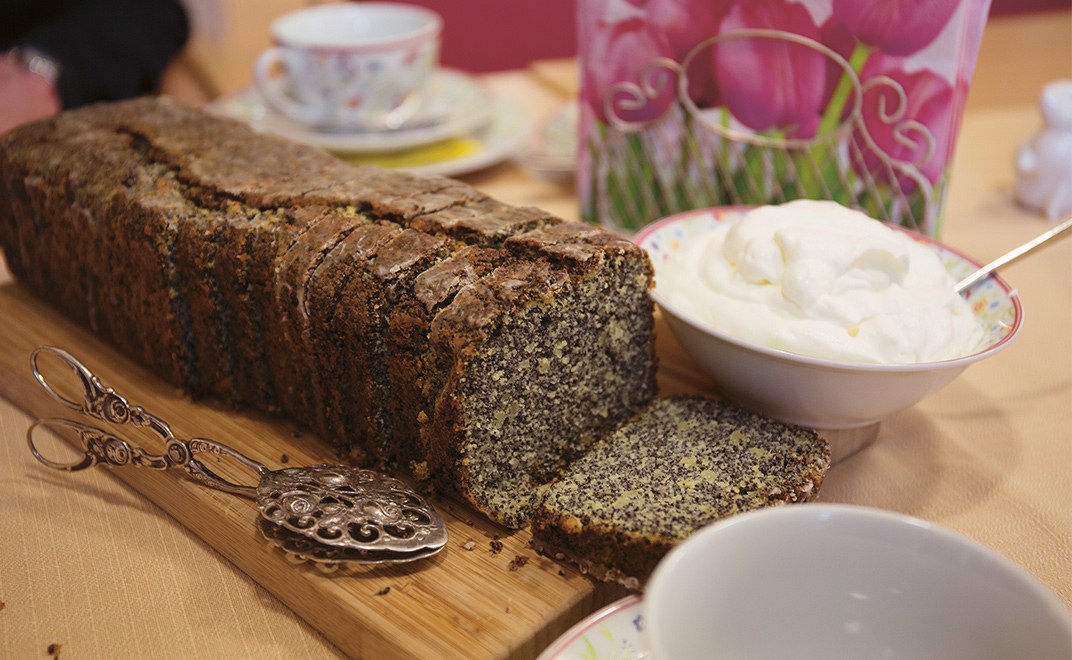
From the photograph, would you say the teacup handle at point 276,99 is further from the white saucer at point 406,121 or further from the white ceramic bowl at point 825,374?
the white ceramic bowl at point 825,374

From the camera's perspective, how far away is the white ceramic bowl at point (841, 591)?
0.89 m

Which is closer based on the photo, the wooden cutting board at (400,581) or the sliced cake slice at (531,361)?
the wooden cutting board at (400,581)

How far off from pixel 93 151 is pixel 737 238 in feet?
3.89

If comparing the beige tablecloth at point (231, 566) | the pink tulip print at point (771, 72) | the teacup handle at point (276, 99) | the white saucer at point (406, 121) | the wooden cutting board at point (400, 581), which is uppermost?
the pink tulip print at point (771, 72)

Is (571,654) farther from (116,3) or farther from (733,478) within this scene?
(116,3)

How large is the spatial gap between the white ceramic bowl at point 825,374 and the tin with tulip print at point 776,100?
1.17 feet

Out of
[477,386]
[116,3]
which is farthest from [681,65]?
[116,3]

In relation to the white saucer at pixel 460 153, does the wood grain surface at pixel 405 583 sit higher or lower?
lower

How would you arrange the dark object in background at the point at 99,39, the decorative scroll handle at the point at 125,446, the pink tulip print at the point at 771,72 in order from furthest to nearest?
the dark object in background at the point at 99,39, the pink tulip print at the point at 771,72, the decorative scroll handle at the point at 125,446

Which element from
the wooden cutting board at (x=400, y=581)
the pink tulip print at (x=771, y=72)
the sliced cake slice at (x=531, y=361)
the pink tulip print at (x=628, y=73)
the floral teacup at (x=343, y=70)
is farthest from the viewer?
the floral teacup at (x=343, y=70)

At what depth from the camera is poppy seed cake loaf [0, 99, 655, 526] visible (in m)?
1.28

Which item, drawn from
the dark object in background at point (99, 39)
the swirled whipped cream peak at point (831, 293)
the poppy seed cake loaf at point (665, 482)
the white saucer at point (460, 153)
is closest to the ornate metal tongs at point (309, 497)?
the poppy seed cake loaf at point (665, 482)

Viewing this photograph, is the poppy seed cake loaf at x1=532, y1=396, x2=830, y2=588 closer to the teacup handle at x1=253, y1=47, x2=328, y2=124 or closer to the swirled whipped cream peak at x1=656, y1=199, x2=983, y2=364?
the swirled whipped cream peak at x1=656, y1=199, x2=983, y2=364

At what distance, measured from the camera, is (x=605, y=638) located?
3.43 feet
